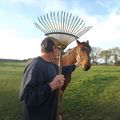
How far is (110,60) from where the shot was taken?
2229 inches

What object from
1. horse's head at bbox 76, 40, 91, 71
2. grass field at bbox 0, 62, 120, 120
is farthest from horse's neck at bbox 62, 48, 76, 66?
grass field at bbox 0, 62, 120, 120

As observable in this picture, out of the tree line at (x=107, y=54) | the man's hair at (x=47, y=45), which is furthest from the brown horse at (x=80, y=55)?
the tree line at (x=107, y=54)

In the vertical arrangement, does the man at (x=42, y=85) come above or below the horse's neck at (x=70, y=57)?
below

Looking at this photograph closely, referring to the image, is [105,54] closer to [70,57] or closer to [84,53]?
[70,57]

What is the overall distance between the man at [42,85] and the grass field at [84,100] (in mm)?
8788

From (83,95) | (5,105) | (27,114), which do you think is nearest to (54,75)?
(27,114)

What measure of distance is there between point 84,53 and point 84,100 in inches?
219

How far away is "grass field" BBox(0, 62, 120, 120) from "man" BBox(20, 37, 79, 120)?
28.8 feet

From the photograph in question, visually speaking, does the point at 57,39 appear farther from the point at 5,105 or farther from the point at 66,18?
the point at 5,105

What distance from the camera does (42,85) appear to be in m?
5.12

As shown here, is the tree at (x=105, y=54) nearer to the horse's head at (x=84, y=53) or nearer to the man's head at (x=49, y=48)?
the horse's head at (x=84, y=53)

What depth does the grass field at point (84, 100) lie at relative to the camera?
1451 cm

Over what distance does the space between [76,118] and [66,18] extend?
875 cm

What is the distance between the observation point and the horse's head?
11.8m
